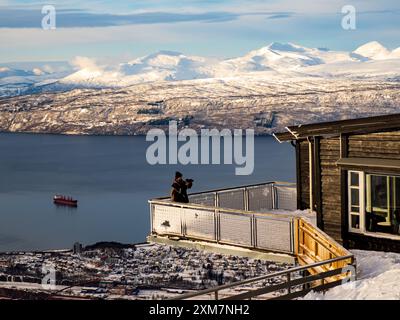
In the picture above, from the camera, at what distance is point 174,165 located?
156375 millimetres

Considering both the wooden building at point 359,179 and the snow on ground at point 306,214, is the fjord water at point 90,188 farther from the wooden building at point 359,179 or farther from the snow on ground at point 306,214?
the wooden building at point 359,179

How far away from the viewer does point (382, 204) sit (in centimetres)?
1970

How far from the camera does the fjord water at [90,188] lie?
86.7m

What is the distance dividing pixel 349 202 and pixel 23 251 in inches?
2636

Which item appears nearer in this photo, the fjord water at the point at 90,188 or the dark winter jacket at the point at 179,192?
the dark winter jacket at the point at 179,192

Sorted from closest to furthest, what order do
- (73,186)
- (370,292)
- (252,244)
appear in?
1. (370,292)
2. (252,244)
3. (73,186)

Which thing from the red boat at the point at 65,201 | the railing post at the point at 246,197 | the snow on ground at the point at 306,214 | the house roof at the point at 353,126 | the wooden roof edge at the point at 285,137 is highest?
the house roof at the point at 353,126

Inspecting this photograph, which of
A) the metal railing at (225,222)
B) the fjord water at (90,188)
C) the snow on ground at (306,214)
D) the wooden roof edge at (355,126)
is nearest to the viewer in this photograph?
the wooden roof edge at (355,126)

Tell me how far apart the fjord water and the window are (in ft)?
193

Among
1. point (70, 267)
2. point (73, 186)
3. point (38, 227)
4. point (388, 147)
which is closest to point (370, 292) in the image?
point (388, 147)

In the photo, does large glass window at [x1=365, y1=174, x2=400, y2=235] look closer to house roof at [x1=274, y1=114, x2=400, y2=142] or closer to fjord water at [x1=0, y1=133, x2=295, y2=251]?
house roof at [x1=274, y1=114, x2=400, y2=142]

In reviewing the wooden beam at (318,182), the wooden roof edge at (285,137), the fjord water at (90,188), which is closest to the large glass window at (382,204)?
Result: the wooden beam at (318,182)

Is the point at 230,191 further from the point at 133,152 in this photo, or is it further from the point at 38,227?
the point at 133,152

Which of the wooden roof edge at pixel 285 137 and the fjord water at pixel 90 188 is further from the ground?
the wooden roof edge at pixel 285 137
